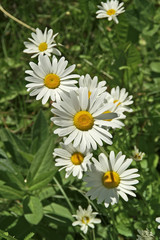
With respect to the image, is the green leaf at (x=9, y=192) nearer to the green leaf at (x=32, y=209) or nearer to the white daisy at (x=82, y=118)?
the green leaf at (x=32, y=209)

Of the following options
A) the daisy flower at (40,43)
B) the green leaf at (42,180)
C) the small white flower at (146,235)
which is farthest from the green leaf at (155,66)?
the small white flower at (146,235)

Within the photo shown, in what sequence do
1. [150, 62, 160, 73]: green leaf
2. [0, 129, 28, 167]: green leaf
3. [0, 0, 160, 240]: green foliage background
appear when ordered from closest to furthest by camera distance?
[0, 0, 160, 240]: green foliage background
[0, 129, 28, 167]: green leaf
[150, 62, 160, 73]: green leaf

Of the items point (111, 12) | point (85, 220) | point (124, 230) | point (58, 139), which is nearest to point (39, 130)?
point (58, 139)

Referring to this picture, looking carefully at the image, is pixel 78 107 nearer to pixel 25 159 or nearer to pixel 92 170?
pixel 92 170

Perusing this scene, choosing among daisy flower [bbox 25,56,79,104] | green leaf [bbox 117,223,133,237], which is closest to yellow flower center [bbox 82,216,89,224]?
green leaf [bbox 117,223,133,237]

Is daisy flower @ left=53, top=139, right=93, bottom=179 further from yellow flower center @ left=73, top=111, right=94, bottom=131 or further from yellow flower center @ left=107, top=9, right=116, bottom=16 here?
yellow flower center @ left=107, top=9, right=116, bottom=16

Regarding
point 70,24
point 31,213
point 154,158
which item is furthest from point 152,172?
point 70,24

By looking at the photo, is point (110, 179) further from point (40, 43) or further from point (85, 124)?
point (40, 43)
